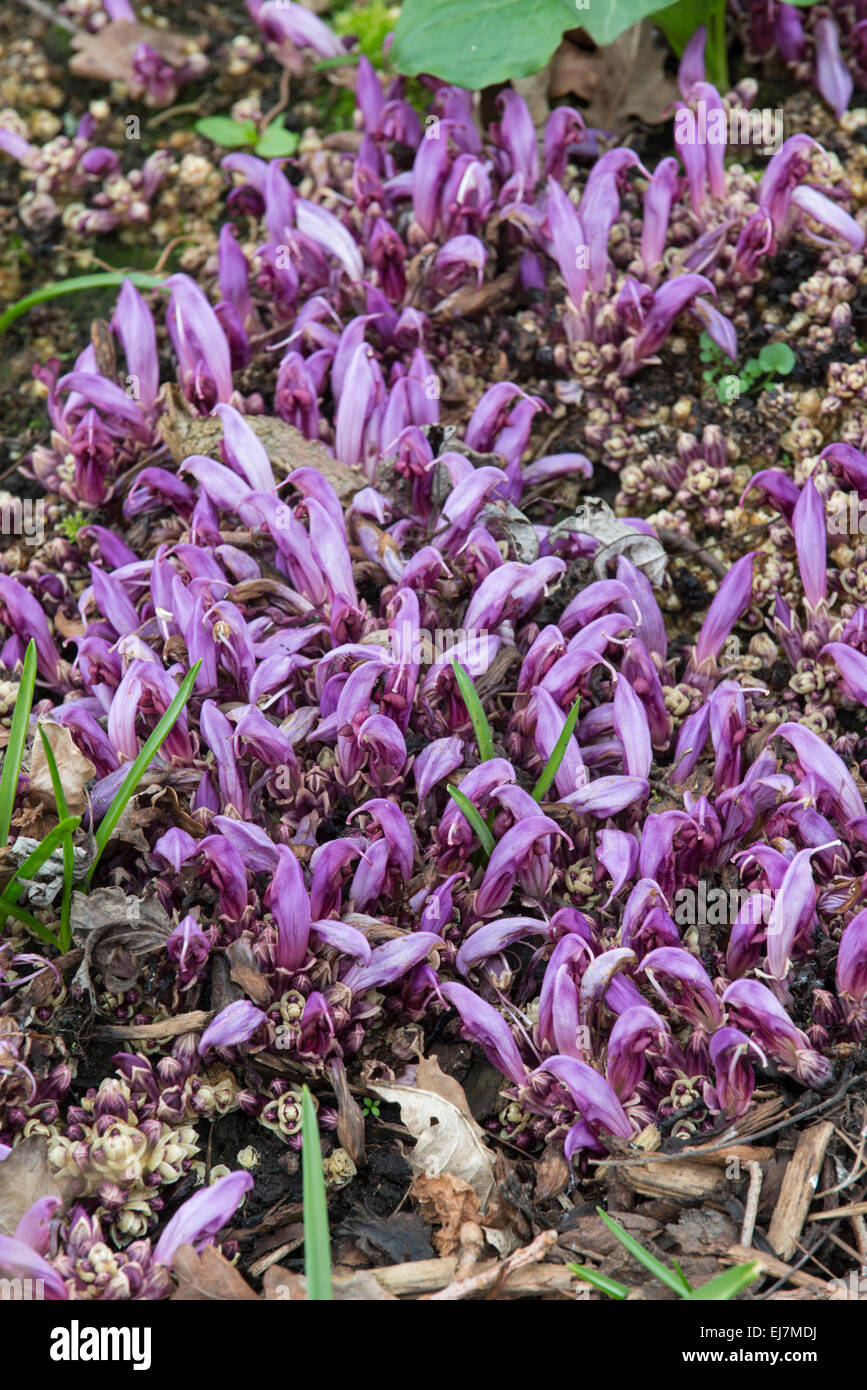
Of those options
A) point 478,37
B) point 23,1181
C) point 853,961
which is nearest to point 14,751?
point 23,1181

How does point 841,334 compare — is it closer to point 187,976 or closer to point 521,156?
point 521,156

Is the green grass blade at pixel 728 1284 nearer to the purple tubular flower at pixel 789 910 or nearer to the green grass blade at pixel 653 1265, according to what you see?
the green grass blade at pixel 653 1265

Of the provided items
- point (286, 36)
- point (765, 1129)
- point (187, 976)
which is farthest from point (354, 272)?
point (765, 1129)

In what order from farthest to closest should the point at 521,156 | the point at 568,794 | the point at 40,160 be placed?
the point at 40,160 → the point at 521,156 → the point at 568,794
